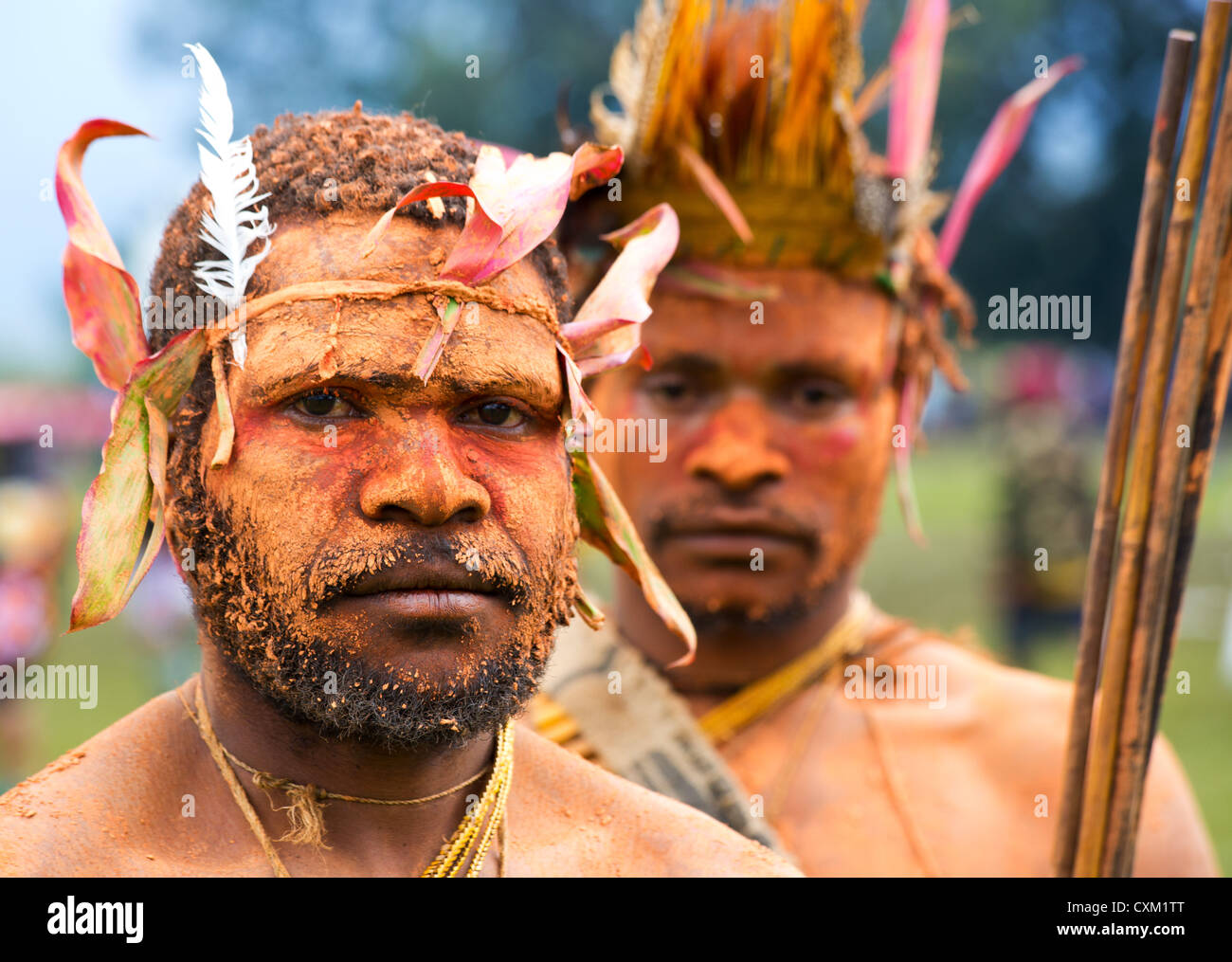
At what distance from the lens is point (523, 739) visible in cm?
275

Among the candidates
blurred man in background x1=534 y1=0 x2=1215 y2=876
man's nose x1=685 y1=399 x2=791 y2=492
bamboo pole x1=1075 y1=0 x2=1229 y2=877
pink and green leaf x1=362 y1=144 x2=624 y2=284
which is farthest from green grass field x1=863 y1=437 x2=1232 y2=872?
pink and green leaf x1=362 y1=144 x2=624 y2=284

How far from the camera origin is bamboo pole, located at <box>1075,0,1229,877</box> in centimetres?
291

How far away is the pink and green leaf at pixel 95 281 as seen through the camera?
2398 mm

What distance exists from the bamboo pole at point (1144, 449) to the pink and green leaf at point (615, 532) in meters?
0.91

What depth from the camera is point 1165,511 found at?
2951mm

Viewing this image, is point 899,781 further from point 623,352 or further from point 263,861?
point 263,861

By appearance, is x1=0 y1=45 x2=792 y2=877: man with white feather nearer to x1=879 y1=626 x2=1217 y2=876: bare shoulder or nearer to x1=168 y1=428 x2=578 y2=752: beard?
x1=168 y1=428 x2=578 y2=752: beard

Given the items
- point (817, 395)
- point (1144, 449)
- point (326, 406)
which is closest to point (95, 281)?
point (326, 406)

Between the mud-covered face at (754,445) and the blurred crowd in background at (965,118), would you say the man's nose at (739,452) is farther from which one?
the blurred crowd in background at (965,118)

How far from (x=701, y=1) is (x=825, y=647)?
1.70 meters

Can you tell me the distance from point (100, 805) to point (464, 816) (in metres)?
0.56

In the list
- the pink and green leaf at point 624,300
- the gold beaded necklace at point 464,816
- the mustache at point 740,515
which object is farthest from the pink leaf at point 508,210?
the mustache at point 740,515

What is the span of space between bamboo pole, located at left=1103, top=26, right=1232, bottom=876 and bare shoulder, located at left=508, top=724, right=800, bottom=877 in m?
0.80

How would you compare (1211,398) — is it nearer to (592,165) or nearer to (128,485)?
(592,165)
